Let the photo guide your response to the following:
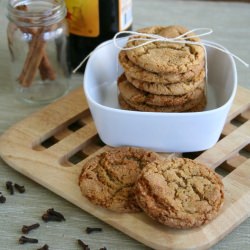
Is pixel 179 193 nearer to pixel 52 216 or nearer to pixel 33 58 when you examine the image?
pixel 52 216

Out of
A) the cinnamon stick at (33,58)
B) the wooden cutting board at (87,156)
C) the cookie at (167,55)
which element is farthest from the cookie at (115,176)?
the cinnamon stick at (33,58)

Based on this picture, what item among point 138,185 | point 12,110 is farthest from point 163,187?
point 12,110

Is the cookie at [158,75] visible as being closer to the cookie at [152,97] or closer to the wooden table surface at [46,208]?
the cookie at [152,97]

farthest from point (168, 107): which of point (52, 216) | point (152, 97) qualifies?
point (52, 216)

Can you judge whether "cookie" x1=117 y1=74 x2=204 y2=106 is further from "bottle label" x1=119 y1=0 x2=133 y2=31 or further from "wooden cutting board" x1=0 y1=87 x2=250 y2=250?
"bottle label" x1=119 y1=0 x2=133 y2=31

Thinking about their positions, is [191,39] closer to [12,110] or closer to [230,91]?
[230,91]

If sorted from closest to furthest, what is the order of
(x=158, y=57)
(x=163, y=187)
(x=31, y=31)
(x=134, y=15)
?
(x=163, y=187), (x=158, y=57), (x=31, y=31), (x=134, y=15)
